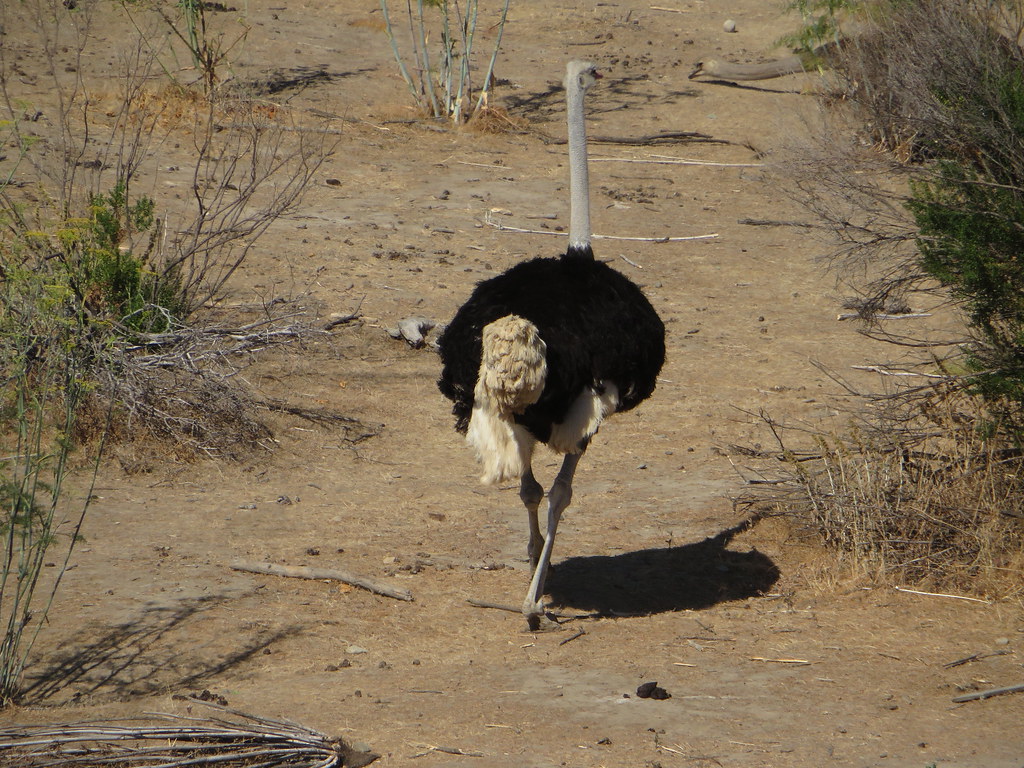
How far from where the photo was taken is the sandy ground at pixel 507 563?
14.3 ft

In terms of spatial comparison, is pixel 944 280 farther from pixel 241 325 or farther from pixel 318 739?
pixel 241 325

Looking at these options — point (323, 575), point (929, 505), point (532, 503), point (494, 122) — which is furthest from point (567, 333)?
point (494, 122)

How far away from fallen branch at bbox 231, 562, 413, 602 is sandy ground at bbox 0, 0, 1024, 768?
0.14 ft

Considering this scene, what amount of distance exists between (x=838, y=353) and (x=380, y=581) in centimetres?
489

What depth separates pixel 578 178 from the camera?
6.25 metres

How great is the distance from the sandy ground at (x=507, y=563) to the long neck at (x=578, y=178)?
1.66 meters

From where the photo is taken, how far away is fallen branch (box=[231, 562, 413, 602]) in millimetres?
5789

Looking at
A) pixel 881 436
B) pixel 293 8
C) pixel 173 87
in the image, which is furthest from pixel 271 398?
pixel 293 8

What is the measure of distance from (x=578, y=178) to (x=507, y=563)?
199 cm

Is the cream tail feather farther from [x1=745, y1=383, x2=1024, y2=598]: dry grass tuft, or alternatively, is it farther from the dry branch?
[x1=745, y1=383, x2=1024, y2=598]: dry grass tuft

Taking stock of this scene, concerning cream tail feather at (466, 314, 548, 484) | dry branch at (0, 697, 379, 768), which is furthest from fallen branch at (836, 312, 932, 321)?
dry branch at (0, 697, 379, 768)

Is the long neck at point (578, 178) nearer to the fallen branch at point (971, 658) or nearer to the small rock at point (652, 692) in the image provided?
the small rock at point (652, 692)

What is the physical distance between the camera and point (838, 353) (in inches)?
374

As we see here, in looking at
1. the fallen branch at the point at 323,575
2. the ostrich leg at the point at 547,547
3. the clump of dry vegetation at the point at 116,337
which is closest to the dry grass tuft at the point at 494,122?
the clump of dry vegetation at the point at 116,337
